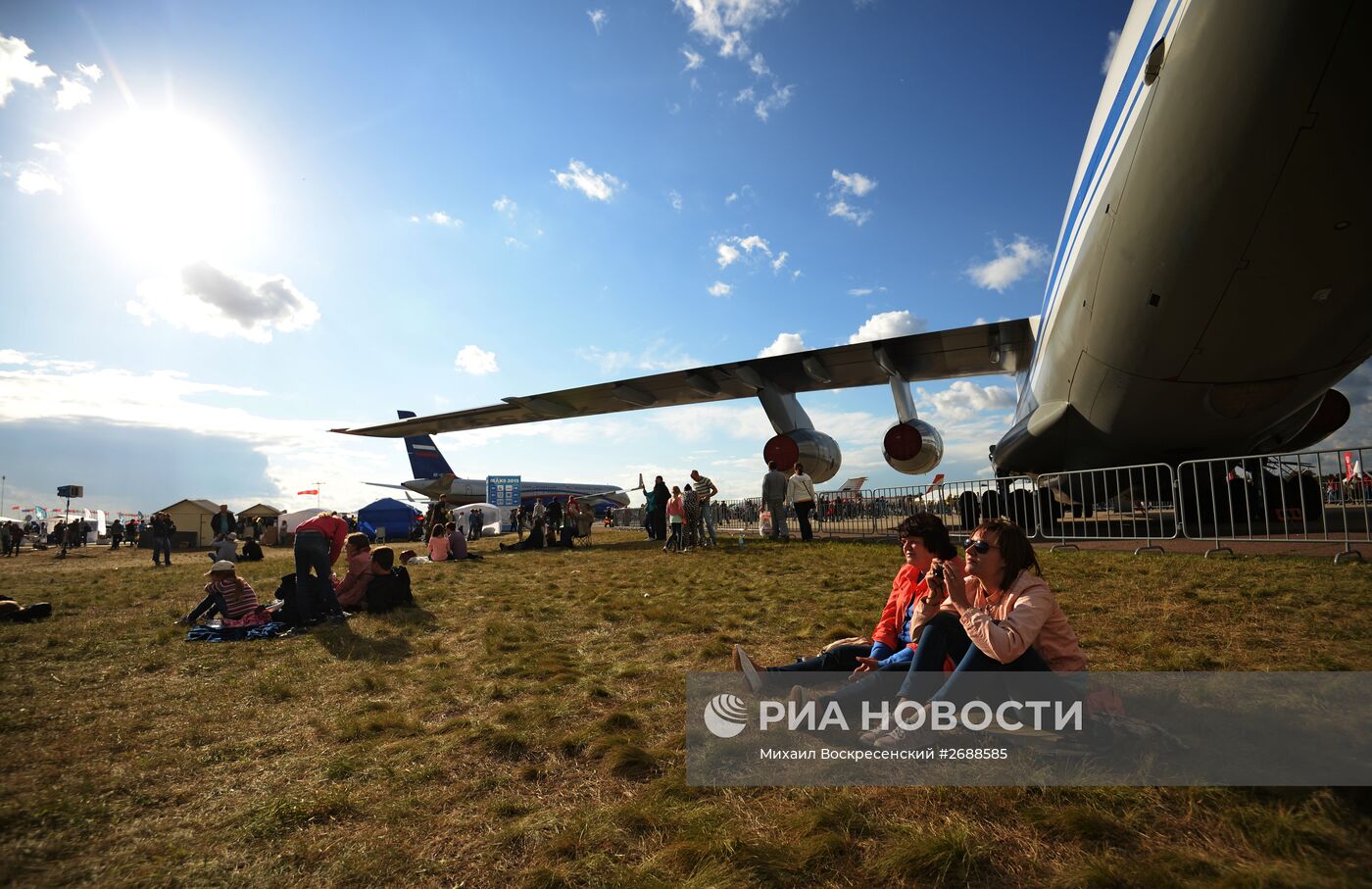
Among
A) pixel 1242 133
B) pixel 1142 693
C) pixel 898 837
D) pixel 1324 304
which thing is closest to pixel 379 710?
pixel 898 837

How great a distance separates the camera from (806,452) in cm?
1441

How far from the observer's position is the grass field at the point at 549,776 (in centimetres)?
197

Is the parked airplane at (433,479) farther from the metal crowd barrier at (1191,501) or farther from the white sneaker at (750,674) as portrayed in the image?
the white sneaker at (750,674)

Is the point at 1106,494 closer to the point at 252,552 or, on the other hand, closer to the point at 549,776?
the point at 549,776

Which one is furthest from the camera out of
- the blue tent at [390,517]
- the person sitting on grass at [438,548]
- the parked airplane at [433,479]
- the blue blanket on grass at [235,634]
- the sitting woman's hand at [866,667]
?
the parked airplane at [433,479]

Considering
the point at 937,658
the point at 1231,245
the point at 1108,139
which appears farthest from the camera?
the point at 1108,139

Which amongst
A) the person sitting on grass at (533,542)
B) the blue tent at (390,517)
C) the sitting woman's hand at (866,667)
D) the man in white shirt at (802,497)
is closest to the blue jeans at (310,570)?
the sitting woman's hand at (866,667)

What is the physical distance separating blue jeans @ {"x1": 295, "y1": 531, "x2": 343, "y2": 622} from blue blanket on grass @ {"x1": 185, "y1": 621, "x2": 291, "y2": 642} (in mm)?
425

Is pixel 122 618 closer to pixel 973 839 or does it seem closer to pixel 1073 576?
pixel 973 839

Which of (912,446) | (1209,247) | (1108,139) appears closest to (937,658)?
(1209,247)

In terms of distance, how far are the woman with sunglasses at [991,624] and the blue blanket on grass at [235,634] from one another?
18.7 ft

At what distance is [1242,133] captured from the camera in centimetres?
482

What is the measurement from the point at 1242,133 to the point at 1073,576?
13.9 ft

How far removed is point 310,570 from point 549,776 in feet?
17.0
